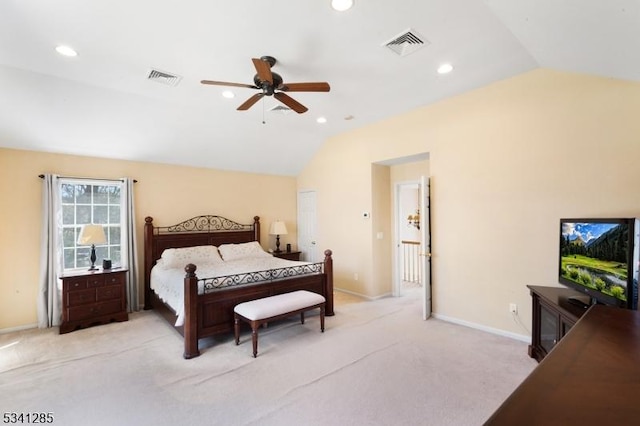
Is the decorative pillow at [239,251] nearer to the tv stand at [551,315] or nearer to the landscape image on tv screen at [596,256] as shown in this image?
the tv stand at [551,315]

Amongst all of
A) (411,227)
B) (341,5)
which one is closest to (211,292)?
(341,5)

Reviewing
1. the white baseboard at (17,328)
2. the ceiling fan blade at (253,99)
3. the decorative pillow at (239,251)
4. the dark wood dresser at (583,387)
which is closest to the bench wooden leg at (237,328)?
the decorative pillow at (239,251)

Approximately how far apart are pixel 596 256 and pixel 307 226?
4987 mm

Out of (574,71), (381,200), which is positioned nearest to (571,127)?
(574,71)

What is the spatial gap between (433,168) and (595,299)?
8.10 ft

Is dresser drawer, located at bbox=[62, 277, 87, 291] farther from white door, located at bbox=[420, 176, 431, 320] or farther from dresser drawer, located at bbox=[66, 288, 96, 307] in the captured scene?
white door, located at bbox=[420, 176, 431, 320]

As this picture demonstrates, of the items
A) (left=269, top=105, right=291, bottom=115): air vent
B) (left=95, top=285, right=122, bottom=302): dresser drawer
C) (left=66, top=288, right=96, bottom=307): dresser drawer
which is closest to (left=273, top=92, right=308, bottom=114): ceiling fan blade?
(left=269, top=105, right=291, bottom=115): air vent

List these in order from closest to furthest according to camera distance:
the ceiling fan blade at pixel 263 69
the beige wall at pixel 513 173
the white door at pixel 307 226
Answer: the ceiling fan blade at pixel 263 69 → the beige wall at pixel 513 173 → the white door at pixel 307 226

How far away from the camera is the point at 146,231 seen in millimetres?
4863

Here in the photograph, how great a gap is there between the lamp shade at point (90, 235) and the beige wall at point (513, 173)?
179 inches

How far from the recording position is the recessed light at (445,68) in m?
3.21

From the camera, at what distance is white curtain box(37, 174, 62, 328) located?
403cm

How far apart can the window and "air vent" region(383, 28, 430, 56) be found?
4.55 m

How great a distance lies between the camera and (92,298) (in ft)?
13.2
